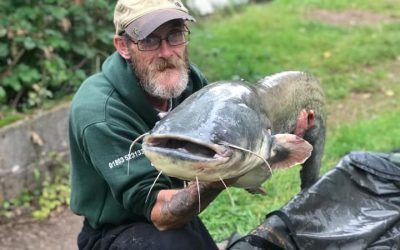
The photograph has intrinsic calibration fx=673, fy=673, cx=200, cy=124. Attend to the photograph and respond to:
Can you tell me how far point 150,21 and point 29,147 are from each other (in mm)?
2282

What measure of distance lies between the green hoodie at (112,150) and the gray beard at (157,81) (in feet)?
0.15

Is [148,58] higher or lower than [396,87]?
higher

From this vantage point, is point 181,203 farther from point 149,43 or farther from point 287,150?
point 149,43

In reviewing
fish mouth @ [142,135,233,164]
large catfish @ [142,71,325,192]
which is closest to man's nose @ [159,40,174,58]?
large catfish @ [142,71,325,192]

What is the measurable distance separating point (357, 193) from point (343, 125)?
7.31ft

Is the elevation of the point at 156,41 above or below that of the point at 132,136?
above

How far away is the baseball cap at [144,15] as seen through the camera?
2.45 meters

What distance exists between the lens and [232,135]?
1.86 meters

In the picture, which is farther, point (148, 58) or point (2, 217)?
point (2, 217)

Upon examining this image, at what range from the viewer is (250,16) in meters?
9.20

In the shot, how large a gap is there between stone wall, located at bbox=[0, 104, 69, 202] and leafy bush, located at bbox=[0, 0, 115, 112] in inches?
8.3

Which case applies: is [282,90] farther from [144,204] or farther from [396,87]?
[396,87]

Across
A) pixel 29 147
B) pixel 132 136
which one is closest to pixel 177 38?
pixel 132 136

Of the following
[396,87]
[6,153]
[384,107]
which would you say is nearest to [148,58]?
[6,153]
